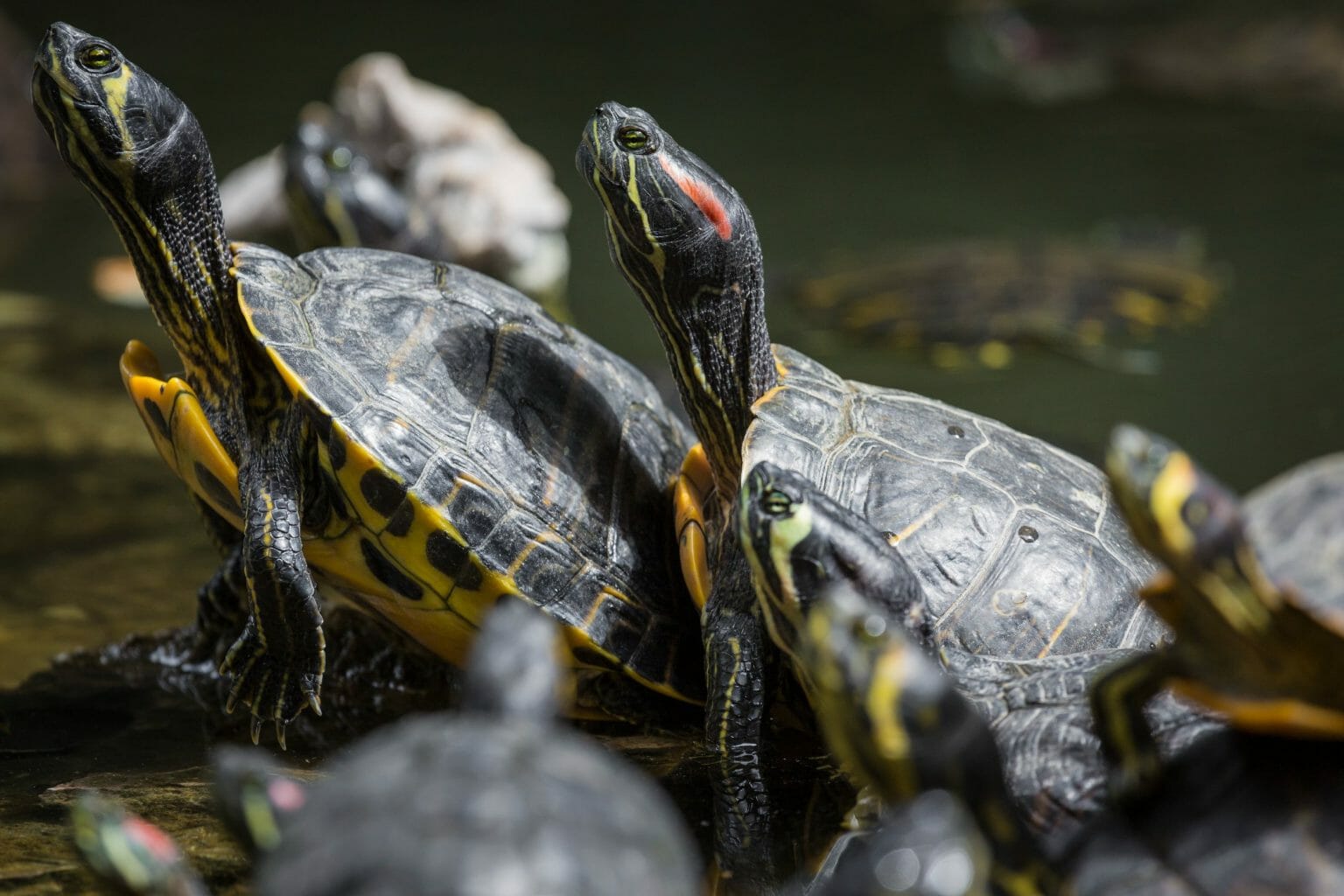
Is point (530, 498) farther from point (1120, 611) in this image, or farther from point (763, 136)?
point (763, 136)

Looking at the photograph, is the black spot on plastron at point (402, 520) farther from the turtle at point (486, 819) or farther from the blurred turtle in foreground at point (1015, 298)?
the blurred turtle in foreground at point (1015, 298)

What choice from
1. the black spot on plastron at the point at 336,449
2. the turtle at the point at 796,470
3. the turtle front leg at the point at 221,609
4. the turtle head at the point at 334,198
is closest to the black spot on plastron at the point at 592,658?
the turtle at the point at 796,470

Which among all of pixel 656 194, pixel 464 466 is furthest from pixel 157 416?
pixel 656 194

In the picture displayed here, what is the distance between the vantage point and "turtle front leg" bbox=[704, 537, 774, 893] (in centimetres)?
240

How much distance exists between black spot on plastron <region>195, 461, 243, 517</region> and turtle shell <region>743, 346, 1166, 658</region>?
4.23ft

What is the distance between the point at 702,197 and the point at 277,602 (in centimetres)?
133

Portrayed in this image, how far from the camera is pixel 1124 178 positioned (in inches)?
403

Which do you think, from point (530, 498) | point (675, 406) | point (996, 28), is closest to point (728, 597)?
point (530, 498)

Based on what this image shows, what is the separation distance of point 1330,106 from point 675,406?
363 inches

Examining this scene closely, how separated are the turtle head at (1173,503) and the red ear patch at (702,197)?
1.42 meters

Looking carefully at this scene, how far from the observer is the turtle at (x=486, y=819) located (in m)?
1.26

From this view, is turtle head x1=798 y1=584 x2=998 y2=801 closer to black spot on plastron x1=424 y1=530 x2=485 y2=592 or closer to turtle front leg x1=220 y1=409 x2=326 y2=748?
black spot on plastron x1=424 y1=530 x2=485 y2=592

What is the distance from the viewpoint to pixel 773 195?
967 cm

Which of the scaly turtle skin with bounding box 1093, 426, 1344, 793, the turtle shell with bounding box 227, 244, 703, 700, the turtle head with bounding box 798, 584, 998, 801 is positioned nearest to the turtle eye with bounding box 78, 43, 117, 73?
the turtle shell with bounding box 227, 244, 703, 700
